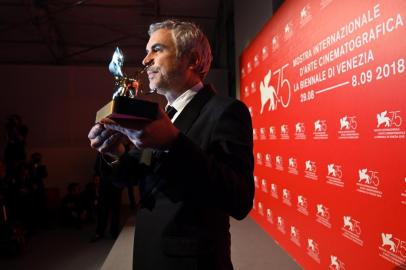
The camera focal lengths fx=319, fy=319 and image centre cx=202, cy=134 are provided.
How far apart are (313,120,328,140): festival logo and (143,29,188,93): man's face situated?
1384 millimetres

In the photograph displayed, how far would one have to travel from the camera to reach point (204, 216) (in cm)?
81

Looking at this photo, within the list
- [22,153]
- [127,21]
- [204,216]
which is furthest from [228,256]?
[127,21]

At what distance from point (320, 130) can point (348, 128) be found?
33cm

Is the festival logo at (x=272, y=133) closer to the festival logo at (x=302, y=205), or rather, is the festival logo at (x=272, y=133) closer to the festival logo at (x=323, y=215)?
the festival logo at (x=302, y=205)

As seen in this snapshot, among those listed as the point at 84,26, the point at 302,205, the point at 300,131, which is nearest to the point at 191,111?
the point at 300,131

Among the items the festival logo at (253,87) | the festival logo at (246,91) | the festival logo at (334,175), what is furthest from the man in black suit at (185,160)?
the festival logo at (246,91)

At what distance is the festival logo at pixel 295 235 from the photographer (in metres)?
2.51

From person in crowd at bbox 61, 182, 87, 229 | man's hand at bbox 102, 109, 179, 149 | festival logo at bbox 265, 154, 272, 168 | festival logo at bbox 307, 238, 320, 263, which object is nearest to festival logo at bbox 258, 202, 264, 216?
festival logo at bbox 265, 154, 272, 168

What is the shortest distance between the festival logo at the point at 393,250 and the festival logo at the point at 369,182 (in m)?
0.19

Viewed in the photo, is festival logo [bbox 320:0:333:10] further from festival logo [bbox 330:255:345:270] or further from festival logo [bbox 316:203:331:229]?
festival logo [bbox 330:255:345:270]

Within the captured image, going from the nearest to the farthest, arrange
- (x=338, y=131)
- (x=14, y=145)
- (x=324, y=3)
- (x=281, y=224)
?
(x=338, y=131)
(x=324, y=3)
(x=281, y=224)
(x=14, y=145)

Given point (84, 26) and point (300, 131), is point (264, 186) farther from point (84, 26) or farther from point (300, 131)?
point (84, 26)

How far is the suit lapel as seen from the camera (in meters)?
0.83

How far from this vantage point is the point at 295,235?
2572 millimetres
